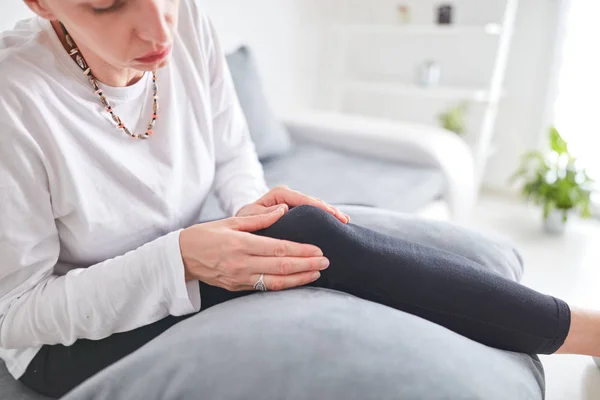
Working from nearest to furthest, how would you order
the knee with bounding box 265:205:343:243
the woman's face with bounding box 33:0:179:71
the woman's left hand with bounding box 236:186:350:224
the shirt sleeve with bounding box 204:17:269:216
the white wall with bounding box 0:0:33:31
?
the woman's face with bounding box 33:0:179:71, the knee with bounding box 265:205:343:243, the woman's left hand with bounding box 236:186:350:224, the shirt sleeve with bounding box 204:17:269:216, the white wall with bounding box 0:0:33:31

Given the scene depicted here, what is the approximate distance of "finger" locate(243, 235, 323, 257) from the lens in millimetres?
765

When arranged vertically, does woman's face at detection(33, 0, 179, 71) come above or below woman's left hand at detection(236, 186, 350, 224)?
above

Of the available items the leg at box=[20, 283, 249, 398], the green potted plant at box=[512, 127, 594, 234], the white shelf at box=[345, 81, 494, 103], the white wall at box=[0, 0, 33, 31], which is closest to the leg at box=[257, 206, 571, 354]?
the leg at box=[20, 283, 249, 398]

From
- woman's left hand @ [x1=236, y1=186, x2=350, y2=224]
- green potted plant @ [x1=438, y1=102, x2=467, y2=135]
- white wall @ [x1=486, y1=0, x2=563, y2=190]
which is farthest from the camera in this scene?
green potted plant @ [x1=438, y1=102, x2=467, y2=135]

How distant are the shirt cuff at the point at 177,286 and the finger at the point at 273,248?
0.36ft

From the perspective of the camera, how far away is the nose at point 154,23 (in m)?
0.71

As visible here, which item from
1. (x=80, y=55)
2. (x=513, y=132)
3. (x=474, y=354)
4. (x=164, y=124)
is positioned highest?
(x=80, y=55)

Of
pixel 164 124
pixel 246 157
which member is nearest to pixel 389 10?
pixel 246 157

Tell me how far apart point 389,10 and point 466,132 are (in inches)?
34.1

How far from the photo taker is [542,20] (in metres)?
2.44

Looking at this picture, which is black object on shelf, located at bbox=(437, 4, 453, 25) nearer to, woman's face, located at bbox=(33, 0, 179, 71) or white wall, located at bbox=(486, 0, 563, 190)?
white wall, located at bbox=(486, 0, 563, 190)

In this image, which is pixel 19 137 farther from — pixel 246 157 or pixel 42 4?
pixel 246 157

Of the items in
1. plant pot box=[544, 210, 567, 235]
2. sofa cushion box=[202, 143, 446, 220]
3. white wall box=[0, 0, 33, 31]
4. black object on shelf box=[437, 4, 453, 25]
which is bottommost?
plant pot box=[544, 210, 567, 235]

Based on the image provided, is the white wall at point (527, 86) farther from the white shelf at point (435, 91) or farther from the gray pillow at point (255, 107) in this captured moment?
the gray pillow at point (255, 107)
